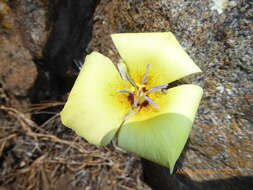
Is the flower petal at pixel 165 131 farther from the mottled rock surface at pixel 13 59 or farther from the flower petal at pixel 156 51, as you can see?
the mottled rock surface at pixel 13 59

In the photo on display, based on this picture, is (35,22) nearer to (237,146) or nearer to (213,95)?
(213,95)

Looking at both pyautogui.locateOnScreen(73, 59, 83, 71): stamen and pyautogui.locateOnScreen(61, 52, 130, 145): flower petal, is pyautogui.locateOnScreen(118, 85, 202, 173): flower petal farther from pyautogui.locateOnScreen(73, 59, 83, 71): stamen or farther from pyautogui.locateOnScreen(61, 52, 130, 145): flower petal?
pyautogui.locateOnScreen(73, 59, 83, 71): stamen

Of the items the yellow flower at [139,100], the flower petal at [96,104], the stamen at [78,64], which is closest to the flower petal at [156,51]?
the yellow flower at [139,100]

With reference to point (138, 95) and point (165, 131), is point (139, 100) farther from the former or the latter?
point (165, 131)

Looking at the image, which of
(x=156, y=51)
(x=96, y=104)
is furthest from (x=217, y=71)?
(x=96, y=104)

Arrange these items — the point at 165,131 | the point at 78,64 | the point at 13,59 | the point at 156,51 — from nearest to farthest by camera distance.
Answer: the point at 165,131, the point at 156,51, the point at 13,59, the point at 78,64
